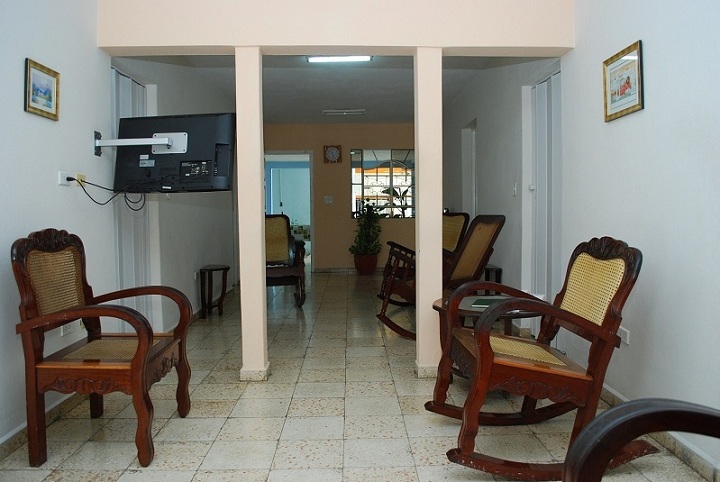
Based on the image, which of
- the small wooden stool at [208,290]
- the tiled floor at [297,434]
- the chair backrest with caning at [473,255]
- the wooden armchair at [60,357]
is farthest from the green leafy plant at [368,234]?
the wooden armchair at [60,357]

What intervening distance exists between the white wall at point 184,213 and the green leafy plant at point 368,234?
2824 millimetres

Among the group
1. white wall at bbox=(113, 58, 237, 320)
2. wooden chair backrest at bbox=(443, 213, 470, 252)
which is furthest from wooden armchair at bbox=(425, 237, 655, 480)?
wooden chair backrest at bbox=(443, 213, 470, 252)

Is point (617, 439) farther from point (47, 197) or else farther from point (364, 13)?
point (364, 13)

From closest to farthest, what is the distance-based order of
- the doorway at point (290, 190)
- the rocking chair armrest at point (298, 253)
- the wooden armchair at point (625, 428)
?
the wooden armchair at point (625, 428) < the rocking chair armrest at point (298, 253) < the doorway at point (290, 190)

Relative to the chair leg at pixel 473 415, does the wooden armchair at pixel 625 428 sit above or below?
above

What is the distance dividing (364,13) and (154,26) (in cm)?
131

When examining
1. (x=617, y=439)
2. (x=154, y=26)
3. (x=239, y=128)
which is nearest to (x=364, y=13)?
(x=239, y=128)

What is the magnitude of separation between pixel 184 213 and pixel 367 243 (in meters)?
4.45

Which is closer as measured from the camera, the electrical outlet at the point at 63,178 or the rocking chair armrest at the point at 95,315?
the rocking chair armrest at the point at 95,315

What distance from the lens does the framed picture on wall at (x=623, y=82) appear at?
2545 mm

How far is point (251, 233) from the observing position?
3.33 meters

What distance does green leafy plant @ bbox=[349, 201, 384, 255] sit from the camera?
905cm

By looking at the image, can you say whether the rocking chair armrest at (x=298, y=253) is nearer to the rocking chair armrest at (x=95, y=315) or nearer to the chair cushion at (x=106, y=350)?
the chair cushion at (x=106, y=350)

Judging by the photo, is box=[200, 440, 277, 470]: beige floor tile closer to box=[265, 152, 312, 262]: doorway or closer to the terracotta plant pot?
the terracotta plant pot
